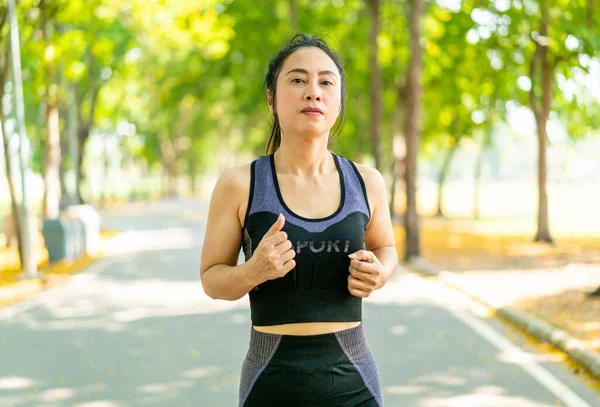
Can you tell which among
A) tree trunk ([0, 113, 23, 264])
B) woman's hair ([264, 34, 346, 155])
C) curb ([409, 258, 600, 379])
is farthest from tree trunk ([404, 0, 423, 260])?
woman's hair ([264, 34, 346, 155])

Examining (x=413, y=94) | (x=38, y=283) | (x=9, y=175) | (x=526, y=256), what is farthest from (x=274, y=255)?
(x=526, y=256)

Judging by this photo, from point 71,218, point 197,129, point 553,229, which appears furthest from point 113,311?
point 197,129

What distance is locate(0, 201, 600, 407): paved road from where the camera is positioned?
261 inches

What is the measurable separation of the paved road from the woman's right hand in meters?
4.49

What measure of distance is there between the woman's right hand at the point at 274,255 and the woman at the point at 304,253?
0.15 ft

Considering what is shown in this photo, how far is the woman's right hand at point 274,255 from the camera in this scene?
2102 millimetres

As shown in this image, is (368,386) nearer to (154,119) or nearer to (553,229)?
(553,229)

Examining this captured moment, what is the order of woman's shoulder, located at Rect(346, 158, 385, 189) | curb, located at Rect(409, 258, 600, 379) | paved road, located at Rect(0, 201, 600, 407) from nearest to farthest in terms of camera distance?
woman's shoulder, located at Rect(346, 158, 385, 189) → paved road, located at Rect(0, 201, 600, 407) → curb, located at Rect(409, 258, 600, 379)

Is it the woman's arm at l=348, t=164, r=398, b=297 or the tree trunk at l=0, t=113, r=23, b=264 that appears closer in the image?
the woman's arm at l=348, t=164, r=398, b=297

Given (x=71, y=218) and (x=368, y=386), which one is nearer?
(x=368, y=386)

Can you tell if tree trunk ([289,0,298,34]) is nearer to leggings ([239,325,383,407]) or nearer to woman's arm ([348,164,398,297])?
woman's arm ([348,164,398,297])

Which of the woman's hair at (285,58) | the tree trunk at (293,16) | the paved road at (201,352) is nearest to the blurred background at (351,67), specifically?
the tree trunk at (293,16)

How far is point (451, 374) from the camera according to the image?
7230mm

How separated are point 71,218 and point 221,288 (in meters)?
17.8
